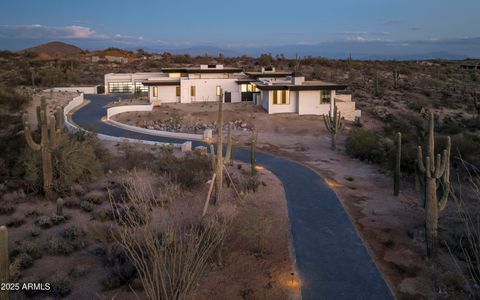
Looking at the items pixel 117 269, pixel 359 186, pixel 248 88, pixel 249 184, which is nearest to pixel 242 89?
pixel 248 88

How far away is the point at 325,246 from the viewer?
13477 millimetres

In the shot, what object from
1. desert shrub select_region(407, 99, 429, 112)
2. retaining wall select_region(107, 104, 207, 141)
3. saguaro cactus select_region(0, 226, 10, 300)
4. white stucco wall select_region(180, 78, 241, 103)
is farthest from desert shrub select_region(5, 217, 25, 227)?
desert shrub select_region(407, 99, 429, 112)

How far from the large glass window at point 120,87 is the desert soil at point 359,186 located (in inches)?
722

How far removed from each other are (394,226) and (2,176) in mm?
15904

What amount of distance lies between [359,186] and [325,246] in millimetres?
7726

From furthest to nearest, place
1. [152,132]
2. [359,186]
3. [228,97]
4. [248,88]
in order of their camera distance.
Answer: [248,88] → [228,97] → [152,132] → [359,186]

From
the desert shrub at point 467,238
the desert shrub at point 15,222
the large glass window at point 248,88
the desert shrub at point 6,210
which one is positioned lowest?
the desert shrub at point 15,222

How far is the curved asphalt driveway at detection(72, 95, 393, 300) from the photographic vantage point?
10.9 metres

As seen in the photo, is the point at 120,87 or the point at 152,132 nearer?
the point at 152,132

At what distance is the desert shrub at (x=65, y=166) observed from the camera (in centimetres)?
1867

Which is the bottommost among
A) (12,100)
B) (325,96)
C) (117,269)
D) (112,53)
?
(117,269)

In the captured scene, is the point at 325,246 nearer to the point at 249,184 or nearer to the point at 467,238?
the point at 467,238

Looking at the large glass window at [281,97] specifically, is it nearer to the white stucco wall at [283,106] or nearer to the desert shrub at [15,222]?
the white stucco wall at [283,106]

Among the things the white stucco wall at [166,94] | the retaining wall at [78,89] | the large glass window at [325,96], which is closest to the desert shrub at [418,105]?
the large glass window at [325,96]
